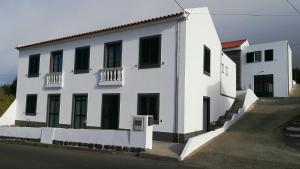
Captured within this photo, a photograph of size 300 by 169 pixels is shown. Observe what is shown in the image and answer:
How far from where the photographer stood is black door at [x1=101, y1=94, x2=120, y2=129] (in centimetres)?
1667

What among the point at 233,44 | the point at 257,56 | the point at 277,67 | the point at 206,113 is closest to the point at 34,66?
the point at 206,113

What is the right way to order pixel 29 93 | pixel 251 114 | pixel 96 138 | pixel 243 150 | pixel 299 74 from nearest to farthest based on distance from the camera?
pixel 243 150 < pixel 96 138 < pixel 251 114 < pixel 29 93 < pixel 299 74

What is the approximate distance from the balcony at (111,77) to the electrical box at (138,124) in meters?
4.07

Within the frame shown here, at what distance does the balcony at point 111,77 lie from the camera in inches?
650

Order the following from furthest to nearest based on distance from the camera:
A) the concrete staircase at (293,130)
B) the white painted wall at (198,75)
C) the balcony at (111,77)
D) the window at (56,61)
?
the window at (56,61) < the balcony at (111,77) < the white painted wall at (198,75) < the concrete staircase at (293,130)

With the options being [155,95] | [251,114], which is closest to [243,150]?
[155,95]

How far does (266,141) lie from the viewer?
13766 millimetres

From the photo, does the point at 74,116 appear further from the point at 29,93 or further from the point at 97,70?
the point at 29,93

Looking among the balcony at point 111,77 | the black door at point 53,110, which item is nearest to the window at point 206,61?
the balcony at point 111,77

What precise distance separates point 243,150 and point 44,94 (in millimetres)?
13420

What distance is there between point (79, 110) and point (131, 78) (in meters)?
4.36

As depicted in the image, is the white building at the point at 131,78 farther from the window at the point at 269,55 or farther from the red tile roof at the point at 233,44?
the red tile roof at the point at 233,44

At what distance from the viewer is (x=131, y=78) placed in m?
16.2

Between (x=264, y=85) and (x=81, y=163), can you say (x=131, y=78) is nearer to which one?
(x=81, y=163)
